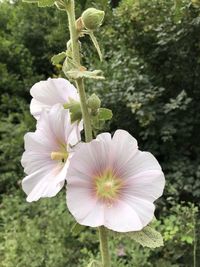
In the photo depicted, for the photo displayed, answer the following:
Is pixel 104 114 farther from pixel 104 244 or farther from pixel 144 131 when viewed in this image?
pixel 144 131

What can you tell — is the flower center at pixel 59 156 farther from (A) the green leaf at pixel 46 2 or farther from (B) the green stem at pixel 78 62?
(A) the green leaf at pixel 46 2

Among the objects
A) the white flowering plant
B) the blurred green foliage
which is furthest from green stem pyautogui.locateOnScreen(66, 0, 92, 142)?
the blurred green foliage

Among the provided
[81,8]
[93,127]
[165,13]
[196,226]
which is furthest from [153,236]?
[81,8]

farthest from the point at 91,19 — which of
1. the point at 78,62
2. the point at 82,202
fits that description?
the point at 82,202

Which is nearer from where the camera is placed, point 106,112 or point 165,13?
point 106,112

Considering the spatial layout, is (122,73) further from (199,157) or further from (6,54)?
(6,54)

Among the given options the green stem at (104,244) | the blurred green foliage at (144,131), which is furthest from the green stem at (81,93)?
the blurred green foliage at (144,131)

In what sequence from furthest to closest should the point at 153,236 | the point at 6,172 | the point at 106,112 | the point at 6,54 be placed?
the point at 6,54 < the point at 6,172 < the point at 106,112 < the point at 153,236
